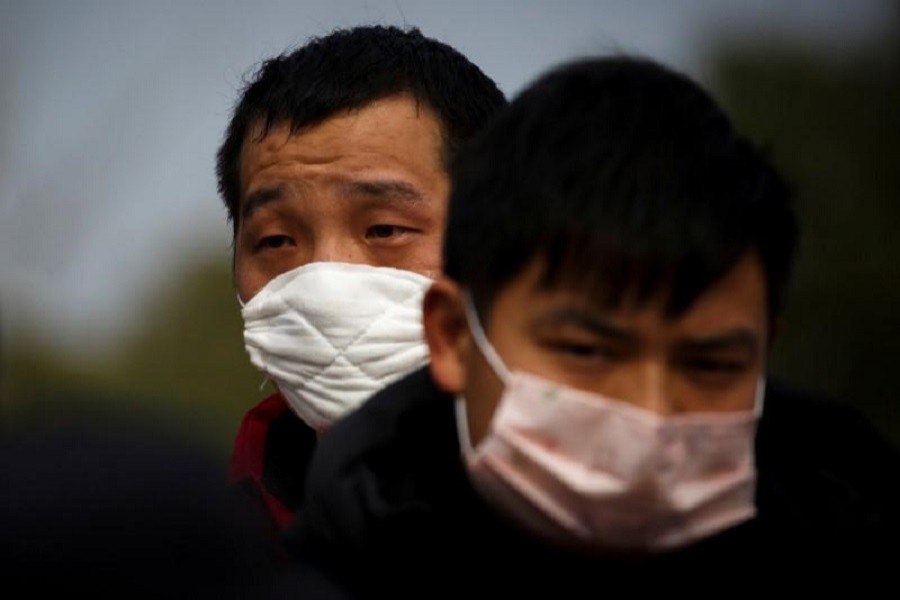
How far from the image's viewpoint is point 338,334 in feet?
11.3

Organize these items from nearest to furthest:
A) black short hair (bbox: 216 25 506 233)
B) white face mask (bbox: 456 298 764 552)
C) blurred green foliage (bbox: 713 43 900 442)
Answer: white face mask (bbox: 456 298 764 552) → black short hair (bbox: 216 25 506 233) → blurred green foliage (bbox: 713 43 900 442)

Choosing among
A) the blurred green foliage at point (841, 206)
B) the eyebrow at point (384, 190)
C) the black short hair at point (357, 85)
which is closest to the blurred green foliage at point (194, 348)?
the blurred green foliage at point (841, 206)

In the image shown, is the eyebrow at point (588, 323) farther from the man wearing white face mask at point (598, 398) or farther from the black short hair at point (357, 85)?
the black short hair at point (357, 85)

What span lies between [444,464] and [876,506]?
0.67 meters

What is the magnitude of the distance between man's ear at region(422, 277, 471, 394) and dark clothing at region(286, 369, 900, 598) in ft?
0.29

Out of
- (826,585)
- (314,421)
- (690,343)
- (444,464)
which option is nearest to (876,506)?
(826,585)

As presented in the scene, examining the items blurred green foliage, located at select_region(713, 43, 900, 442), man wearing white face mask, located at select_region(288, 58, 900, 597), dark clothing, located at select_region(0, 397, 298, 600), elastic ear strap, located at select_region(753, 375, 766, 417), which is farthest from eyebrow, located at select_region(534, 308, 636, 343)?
blurred green foliage, located at select_region(713, 43, 900, 442)

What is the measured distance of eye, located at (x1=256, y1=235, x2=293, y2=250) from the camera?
12.2 ft

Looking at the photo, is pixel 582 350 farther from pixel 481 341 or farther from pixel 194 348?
pixel 194 348

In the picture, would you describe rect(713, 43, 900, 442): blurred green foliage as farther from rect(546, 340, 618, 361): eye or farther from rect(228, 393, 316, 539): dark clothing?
rect(546, 340, 618, 361): eye

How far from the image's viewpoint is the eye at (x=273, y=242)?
3.71 meters

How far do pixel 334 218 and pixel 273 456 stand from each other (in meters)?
0.57

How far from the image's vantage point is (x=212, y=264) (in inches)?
1481

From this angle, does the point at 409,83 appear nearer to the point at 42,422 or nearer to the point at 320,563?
the point at 320,563
